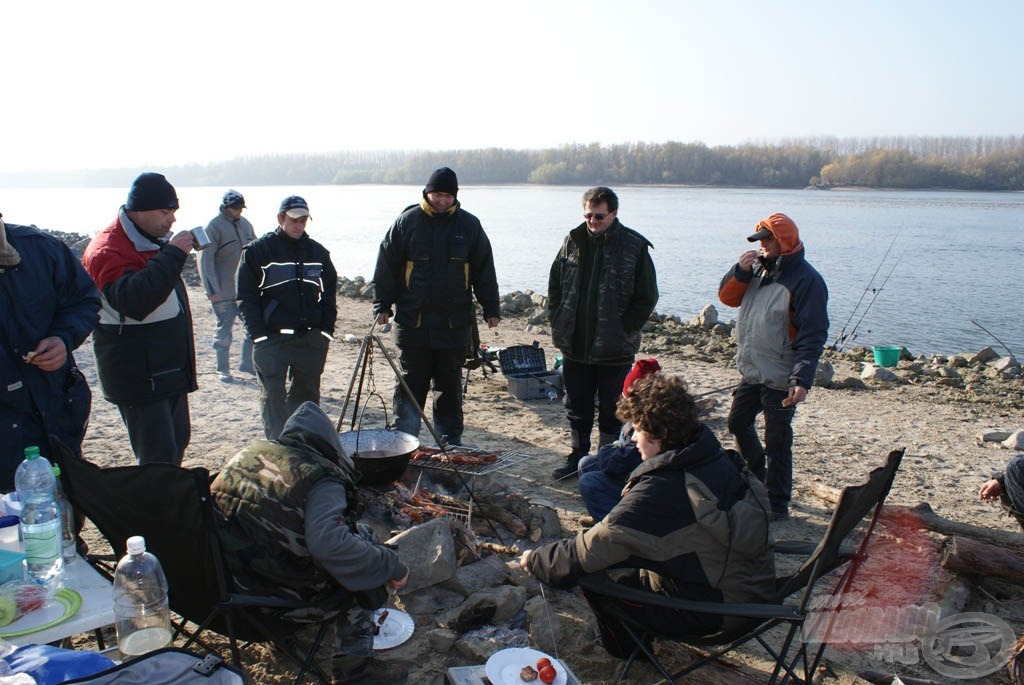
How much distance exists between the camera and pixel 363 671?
290cm

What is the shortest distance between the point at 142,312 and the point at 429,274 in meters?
1.98

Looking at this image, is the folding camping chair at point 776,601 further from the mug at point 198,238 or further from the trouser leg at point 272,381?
the trouser leg at point 272,381

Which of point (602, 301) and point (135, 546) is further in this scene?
point (602, 301)

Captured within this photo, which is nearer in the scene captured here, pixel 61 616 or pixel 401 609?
pixel 61 616

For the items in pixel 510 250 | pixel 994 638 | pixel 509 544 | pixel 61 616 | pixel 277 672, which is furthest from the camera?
pixel 510 250

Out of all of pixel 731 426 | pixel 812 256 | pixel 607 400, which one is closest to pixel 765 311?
pixel 731 426

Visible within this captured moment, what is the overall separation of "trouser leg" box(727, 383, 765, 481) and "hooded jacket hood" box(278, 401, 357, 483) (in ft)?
9.12

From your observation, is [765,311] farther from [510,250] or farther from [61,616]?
[510,250]

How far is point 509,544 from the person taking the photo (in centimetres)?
413

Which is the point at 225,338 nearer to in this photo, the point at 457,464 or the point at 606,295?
the point at 457,464

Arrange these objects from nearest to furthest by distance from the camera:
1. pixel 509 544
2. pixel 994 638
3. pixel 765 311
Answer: pixel 994 638 → pixel 509 544 → pixel 765 311

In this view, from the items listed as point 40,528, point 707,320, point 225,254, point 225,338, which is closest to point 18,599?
point 40,528

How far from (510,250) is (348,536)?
27.8 meters

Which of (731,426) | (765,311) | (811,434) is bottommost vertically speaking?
(811,434)
